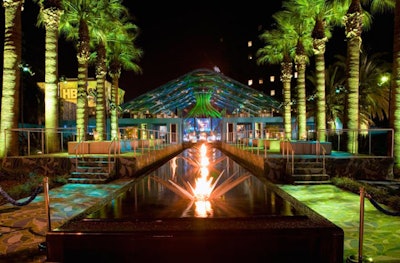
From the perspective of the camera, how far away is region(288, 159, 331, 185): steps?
10852 mm

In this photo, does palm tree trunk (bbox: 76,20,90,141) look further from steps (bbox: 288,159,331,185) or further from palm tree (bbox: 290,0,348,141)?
palm tree (bbox: 290,0,348,141)

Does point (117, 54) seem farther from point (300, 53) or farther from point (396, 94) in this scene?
point (396, 94)

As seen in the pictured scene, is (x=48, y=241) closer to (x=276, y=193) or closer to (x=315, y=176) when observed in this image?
(x=276, y=193)

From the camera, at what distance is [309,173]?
1129 centimetres

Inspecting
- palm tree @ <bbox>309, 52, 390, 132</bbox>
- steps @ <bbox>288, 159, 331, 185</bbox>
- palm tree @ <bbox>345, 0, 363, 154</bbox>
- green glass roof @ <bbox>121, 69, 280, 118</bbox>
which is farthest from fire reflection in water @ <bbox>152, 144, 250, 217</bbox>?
green glass roof @ <bbox>121, 69, 280, 118</bbox>

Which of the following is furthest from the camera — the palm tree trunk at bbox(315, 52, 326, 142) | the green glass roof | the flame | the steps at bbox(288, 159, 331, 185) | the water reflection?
the green glass roof

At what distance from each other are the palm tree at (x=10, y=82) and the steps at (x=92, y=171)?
282cm

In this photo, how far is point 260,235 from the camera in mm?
4707

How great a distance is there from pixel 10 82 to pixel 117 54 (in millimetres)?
10928

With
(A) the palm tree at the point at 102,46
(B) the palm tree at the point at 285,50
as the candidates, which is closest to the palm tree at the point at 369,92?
(B) the palm tree at the point at 285,50

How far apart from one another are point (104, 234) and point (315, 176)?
27.2 ft

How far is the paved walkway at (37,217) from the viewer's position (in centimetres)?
500

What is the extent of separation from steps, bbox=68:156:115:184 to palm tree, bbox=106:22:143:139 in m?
8.51

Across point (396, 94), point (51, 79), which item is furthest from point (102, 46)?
point (396, 94)
